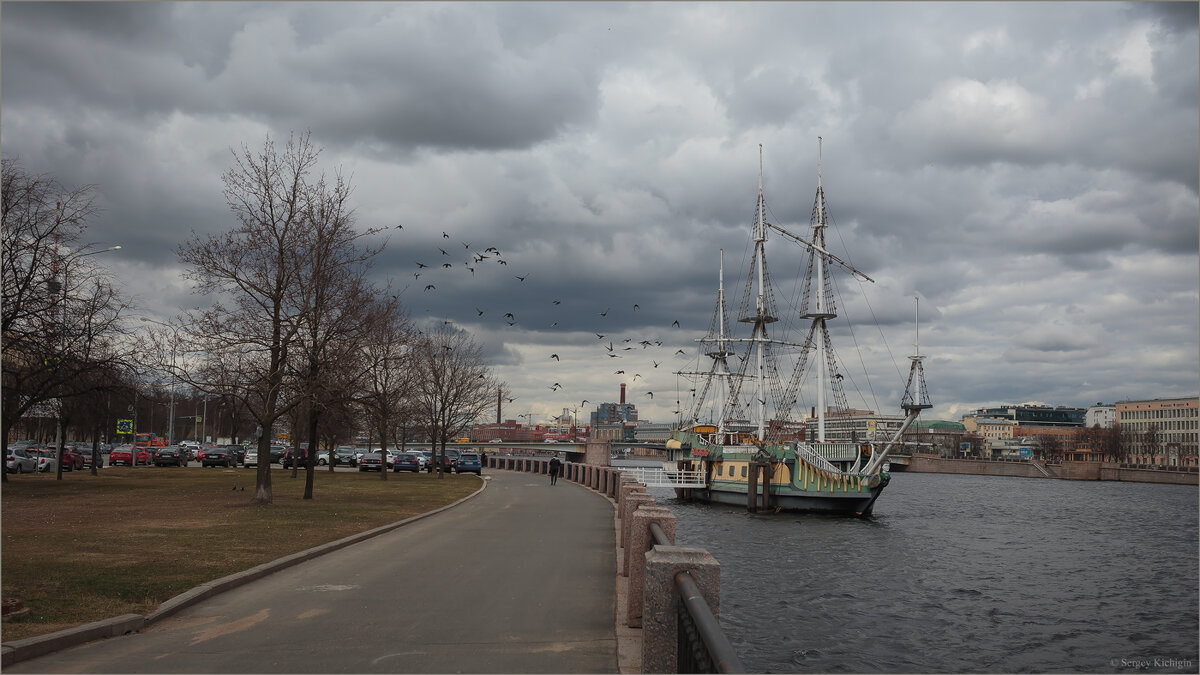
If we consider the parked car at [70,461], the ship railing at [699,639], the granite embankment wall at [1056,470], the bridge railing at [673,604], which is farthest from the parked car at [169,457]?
the granite embankment wall at [1056,470]

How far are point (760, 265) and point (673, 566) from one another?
225 ft

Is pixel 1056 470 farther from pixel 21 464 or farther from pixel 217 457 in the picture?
pixel 21 464

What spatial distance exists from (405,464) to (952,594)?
4372 centimetres

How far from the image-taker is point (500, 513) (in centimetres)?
2580

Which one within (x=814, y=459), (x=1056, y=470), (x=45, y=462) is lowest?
(x=1056, y=470)

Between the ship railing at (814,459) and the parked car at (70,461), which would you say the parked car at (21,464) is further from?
the ship railing at (814,459)

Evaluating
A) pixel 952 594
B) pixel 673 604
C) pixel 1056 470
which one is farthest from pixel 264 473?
pixel 1056 470

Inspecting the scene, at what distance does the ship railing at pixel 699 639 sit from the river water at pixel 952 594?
1002 cm

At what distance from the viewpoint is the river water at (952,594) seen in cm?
1731

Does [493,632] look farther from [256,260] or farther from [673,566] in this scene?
[256,260]

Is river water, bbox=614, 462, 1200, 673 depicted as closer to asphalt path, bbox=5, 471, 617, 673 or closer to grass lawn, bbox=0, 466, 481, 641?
asphalt path, bbox=5, 471, 617, 673

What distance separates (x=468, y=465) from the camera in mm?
59781

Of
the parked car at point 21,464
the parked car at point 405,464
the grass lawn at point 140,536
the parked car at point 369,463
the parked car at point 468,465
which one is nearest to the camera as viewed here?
the grass lawn at point 140,536

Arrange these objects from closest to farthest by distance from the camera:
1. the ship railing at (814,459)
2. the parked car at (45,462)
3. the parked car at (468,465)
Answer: the parked car at (45,462), the ship railing at (814,459), the parked car at (468,465)
